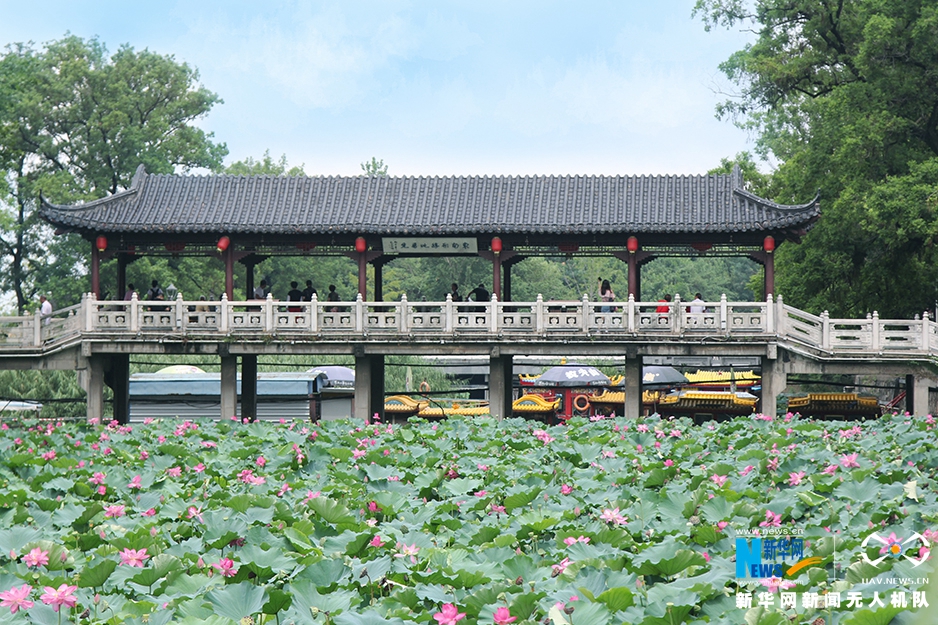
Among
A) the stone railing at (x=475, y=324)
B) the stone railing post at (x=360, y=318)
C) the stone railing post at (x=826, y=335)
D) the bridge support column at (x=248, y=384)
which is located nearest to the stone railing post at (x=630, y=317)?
the stone railing at (x=475, y=324)

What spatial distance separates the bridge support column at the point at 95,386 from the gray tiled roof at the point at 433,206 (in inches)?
95.7

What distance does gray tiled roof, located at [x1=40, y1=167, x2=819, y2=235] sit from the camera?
19.6 m

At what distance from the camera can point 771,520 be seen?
5.98 m

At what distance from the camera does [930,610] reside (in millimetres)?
1372

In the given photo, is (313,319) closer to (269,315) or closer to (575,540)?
(269,315)

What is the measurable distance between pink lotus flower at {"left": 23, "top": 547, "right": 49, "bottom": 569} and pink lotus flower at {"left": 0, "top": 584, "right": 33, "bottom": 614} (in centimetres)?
83

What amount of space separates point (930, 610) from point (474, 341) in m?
17.4

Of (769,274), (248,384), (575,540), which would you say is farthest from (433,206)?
(575,540)

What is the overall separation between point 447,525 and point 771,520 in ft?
5.87

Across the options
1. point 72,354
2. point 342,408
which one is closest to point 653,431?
point 72,354

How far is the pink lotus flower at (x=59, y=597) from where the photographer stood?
13.8 feet

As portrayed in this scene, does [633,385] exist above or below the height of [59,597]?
above

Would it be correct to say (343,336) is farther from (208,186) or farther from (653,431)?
(653,431)

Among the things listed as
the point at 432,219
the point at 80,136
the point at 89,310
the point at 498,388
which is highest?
the point at 80,136
